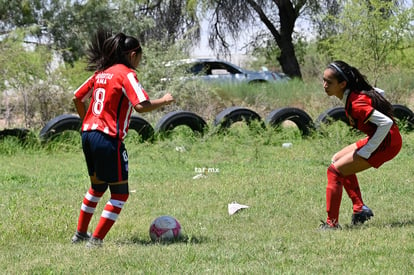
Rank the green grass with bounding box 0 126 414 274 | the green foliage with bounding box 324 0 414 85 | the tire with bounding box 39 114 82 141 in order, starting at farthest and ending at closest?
the green foliage with bounding box 324 0 414 85 < the tire with bounding box 39 114 82 141 < the green grass with bounding box 0 126 414 274

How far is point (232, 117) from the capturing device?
14164mm

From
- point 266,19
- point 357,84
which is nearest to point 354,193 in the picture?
point 357,84

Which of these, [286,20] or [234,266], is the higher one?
[286,20]

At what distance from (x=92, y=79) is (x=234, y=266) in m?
Result: 2.05

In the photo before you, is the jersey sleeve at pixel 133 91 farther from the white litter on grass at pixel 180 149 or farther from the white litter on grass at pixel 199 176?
the white litter on grass at pixel 180 149

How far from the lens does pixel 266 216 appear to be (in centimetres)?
754

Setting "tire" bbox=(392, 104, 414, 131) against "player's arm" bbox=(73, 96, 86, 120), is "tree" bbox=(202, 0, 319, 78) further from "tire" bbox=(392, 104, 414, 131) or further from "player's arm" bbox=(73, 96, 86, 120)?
"player's arm" bbox=(73, 96, 86, 120)

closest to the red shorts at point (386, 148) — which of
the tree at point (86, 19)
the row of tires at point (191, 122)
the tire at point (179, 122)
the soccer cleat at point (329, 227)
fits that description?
the soccer cleat at point (329, 227)

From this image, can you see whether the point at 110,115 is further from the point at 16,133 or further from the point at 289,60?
the point at 289,60

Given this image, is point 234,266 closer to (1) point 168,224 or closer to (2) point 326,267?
(2) point 326,267

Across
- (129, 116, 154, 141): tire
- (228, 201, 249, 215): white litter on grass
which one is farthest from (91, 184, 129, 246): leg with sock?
(129, 116, 154, 141): tire

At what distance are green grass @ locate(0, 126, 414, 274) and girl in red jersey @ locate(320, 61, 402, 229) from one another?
0.43 meters

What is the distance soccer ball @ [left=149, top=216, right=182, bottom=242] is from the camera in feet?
20.7

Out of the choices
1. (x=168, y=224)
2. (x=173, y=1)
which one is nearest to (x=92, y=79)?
(x=168, y=224)
